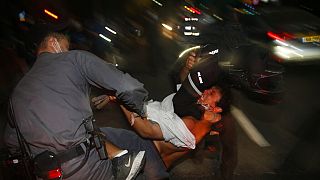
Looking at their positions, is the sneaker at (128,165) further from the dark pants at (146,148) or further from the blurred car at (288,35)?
the blurred car at (288,35)

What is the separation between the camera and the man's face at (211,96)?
3.49 metres

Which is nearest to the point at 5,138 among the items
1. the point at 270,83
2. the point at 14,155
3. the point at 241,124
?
the point at 14,155

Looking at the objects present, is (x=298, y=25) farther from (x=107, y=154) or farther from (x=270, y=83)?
(x=107, y=154)

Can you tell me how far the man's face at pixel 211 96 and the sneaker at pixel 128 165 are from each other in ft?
3.40

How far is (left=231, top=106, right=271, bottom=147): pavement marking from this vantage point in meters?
5.75

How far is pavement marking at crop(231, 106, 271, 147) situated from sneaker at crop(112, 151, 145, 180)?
11.3ft

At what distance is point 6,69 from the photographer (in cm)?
461

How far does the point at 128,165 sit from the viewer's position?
8.91 feet

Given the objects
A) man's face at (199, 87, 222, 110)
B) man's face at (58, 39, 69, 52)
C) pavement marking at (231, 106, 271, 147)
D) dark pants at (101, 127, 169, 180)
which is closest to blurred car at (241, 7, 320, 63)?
pavement marking at (231, 106, 271, 147)

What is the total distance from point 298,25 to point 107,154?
8374 millimetres

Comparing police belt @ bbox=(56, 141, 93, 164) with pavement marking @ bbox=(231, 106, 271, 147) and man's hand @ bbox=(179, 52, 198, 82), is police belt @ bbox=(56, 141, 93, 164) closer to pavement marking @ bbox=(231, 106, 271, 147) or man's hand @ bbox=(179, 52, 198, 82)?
man's hand @ bbox=(179, 52, 198, 82)

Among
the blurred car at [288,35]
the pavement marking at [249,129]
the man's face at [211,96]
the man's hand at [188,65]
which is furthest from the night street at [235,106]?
the man's face at [211,96]

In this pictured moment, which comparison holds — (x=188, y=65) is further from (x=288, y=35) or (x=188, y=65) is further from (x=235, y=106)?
(x=288, y=35)

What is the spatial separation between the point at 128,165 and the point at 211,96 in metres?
1.27
